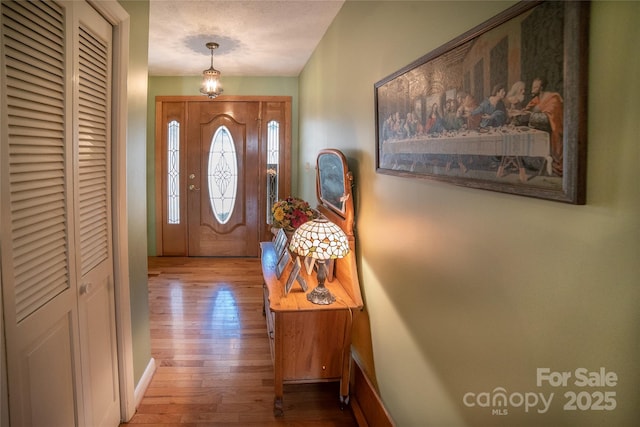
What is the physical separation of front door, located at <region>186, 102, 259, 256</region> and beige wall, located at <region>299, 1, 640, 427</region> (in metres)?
3.17

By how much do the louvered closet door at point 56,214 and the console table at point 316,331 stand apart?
822mm

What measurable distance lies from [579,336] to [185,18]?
3.15 metres

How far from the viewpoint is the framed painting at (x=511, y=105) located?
0.74 metres

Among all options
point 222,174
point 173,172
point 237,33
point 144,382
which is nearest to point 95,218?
point 144,382

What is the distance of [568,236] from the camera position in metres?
0.79

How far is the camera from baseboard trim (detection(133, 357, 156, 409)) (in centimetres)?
218

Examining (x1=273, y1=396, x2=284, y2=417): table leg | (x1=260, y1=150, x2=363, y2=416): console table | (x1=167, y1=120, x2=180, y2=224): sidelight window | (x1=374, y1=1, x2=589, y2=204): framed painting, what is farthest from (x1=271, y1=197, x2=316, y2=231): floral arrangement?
(x1=167, y1=120, x2=180, y2=224): sidelight window

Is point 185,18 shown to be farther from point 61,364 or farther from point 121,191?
point 61,364

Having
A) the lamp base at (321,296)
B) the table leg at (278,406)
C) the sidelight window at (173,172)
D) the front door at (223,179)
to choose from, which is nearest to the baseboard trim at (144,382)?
the table leg at (278,406)

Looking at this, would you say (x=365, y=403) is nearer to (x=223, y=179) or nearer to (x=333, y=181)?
(x=333, y=181)

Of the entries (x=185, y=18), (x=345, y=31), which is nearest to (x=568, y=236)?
(x=345, y=31)

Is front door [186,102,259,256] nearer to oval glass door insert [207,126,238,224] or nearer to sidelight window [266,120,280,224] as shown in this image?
oval glass door insert [207,126,238,224]

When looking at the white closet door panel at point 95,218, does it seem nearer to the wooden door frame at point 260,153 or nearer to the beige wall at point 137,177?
the beige wall at point 137,177

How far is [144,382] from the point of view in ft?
7.57
